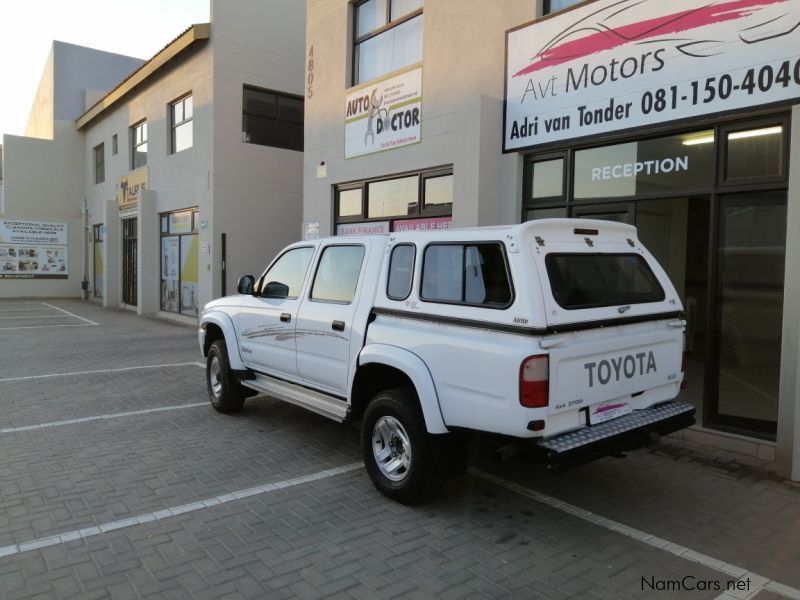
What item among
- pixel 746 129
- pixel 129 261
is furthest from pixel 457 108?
pixel 129 261

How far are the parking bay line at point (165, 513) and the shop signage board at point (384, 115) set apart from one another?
586 centimetres

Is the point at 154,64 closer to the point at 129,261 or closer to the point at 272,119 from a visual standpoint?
the point at 272,119

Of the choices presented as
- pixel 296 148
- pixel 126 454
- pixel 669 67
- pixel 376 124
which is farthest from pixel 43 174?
pixel 669 67

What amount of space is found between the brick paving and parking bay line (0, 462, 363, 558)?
0.06 meters

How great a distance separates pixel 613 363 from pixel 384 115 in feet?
23.2

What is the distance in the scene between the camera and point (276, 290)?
5.95 m

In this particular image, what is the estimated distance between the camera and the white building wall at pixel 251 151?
47.3ft

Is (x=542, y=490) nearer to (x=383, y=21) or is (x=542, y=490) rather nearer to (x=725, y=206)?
(x=725, y=206)

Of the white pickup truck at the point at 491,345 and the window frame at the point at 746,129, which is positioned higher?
the window frame at the point at 746,129

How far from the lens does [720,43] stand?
5672mm

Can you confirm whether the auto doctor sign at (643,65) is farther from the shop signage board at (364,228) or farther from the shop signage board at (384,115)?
the shop signage board at (364,228)

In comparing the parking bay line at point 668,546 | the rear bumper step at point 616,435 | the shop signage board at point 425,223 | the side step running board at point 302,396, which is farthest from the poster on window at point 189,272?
the rear bumper step at point 616,435

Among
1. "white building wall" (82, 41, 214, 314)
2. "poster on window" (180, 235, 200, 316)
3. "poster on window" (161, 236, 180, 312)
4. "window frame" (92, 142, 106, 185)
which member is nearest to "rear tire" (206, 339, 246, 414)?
"white building wall" (82, 41, 214, 314)

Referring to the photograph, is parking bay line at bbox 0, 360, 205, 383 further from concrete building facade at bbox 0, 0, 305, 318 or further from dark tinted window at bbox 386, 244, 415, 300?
dark tinted window at bbox 386, 244, 415, 300
